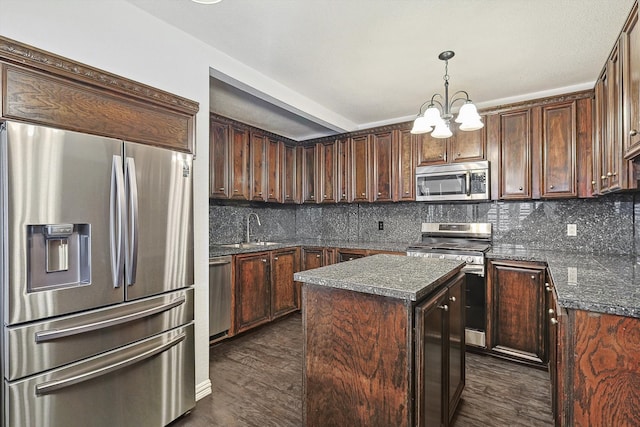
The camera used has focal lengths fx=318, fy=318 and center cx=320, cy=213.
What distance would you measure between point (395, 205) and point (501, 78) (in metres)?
1.86

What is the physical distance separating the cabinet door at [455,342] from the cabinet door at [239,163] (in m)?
2.60

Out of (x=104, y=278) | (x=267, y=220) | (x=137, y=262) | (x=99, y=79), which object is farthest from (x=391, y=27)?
(x=267, y=220)

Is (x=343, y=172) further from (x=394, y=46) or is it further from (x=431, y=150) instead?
(x=394, y=46)

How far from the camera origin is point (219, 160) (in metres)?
3.51

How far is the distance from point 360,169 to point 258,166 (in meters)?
1.32

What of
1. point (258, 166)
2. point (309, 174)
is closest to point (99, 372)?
point (258, 166)

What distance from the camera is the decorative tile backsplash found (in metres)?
2.97

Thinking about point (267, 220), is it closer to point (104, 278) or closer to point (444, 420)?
point (104, 278)

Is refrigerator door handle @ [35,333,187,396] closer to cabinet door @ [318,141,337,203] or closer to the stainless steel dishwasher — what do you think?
the stainless steel dishwasher

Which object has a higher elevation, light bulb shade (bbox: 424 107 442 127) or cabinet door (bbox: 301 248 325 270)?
light bulb shade (bbox: 424 107 442 127)

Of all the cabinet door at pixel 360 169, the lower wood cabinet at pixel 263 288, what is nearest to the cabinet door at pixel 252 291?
the lower wood cabinet at pixel 263 288

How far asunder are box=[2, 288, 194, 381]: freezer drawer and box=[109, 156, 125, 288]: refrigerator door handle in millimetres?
186

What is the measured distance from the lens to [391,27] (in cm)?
214

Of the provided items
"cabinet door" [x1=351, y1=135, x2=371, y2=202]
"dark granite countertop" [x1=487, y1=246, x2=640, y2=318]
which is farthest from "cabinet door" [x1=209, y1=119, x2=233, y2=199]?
"dark granite countertop" [x1=487, y1=246, x2=640, y2=318]
